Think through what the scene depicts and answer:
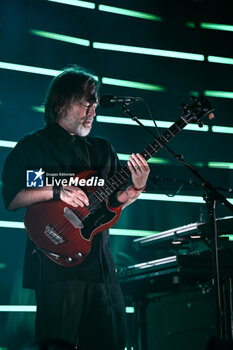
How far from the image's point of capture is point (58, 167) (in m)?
3.08

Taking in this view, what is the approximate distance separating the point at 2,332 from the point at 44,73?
2.15 meters

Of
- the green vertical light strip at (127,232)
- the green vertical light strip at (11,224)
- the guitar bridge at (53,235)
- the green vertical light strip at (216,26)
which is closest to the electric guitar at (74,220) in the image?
the guitar bridge at (53,235)

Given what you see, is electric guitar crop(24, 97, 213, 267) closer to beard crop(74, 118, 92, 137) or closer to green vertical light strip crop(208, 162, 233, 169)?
beard crop(74, 118, 92, 137)

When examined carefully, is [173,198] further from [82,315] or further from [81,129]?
[82,315]

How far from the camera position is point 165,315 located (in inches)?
137

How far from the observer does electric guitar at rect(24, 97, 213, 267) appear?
2.88m

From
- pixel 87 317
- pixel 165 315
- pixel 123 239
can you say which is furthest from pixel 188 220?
pixel 87 317

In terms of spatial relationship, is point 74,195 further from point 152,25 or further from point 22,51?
point 152,25

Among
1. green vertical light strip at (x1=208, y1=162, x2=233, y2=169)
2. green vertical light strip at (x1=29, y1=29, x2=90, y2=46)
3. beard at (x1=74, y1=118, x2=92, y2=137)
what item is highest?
green vertical light strip at (x1=29, y1=29, x2=90, y2=46)

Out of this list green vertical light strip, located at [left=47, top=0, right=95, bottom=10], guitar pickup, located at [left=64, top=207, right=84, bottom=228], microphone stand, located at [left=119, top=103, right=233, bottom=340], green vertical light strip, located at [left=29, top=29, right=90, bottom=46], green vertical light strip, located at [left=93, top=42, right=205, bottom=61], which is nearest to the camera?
microphone stand, located at [left=119, top=103, right=233, bottom=340]

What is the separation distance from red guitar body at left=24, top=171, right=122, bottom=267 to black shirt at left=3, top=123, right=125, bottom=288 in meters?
0.05

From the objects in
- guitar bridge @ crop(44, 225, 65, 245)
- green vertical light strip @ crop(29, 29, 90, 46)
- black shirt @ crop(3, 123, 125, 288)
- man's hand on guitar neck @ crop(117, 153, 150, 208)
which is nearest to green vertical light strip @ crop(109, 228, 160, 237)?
black shirt @ crop(3, 123, 125, 288)
